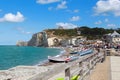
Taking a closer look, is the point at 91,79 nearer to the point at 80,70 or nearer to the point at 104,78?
the point at 104,78

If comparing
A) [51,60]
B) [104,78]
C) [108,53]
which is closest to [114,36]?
[51,60]

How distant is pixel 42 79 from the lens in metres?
5.29

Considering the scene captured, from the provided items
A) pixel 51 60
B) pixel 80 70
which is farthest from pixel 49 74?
pixel 51 60

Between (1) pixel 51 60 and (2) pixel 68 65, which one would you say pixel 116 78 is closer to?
(2) pixel 68 65

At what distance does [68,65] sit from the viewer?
7.78 metres

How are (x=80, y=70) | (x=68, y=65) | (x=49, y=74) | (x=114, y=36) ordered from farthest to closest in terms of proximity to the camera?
(x=114, y=36) < (x=80, y=70) < (x=68, y=65) < (x=49, y=74)

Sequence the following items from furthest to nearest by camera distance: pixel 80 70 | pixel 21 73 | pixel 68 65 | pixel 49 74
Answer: pixel 21 73, pixel 80 70, pixel 68 65, pixel 49 74

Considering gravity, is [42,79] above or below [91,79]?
above

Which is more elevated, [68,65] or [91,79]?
[68,65]

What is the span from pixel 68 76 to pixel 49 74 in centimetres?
206

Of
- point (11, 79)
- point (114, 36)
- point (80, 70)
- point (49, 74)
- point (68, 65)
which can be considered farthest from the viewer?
point (114, 36)

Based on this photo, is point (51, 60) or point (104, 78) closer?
point (104, 78)

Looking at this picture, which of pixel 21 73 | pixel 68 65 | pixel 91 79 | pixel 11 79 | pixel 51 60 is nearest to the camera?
pixel 68 65

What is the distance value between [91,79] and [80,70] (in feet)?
5.85
